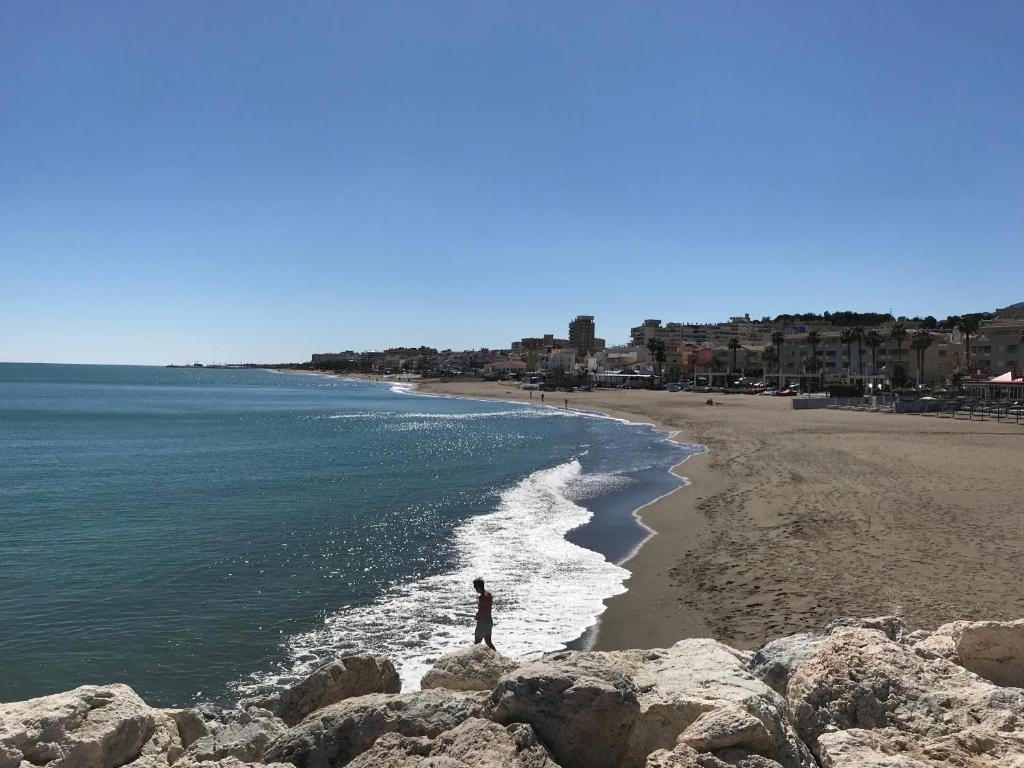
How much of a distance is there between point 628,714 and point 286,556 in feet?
44.4

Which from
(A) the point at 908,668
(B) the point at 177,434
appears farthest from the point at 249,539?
(B) the point at 177,434

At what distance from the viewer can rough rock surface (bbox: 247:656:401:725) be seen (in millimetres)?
6578

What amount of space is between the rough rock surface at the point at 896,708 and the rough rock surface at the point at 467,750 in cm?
207

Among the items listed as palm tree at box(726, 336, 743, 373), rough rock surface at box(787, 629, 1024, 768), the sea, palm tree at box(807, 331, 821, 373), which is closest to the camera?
rough rock surface at box(787, 629, 1024, 768)

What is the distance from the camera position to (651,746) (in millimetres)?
4977

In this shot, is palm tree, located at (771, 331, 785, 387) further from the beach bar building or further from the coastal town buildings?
the beach bar building

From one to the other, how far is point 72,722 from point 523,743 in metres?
3.45

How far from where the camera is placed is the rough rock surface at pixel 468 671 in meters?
6.59

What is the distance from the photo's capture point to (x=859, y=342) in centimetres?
9431

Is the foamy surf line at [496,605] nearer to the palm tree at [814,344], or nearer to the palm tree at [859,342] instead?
the palm tree at [859,342]

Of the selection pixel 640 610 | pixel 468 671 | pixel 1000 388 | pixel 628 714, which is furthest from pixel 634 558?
pixel 1000 388

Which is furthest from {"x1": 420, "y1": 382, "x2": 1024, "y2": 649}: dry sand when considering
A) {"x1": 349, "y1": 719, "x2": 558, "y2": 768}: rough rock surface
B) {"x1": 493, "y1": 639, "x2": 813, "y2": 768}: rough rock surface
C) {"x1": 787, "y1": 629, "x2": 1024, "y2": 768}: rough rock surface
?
{"x1": 349, "y1": 719, "x2": 558, "y2": 768}: rough rock surface

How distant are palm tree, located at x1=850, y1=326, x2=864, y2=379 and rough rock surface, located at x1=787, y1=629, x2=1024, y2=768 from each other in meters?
88.2

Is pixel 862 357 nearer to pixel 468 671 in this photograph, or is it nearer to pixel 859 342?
pixel 859 342
